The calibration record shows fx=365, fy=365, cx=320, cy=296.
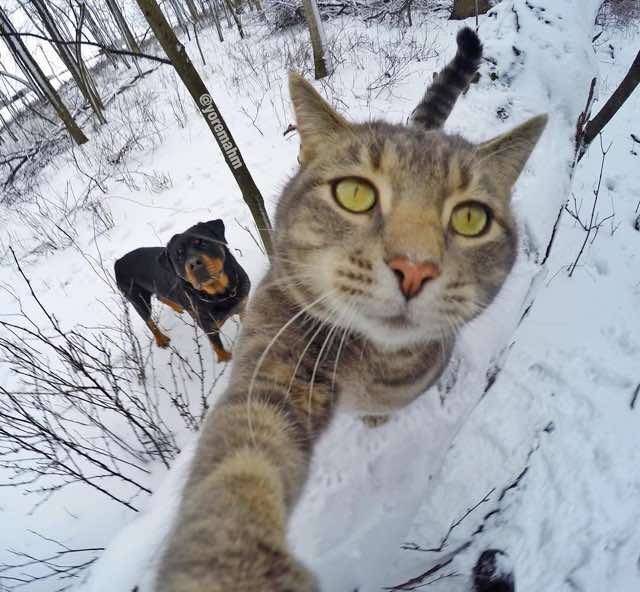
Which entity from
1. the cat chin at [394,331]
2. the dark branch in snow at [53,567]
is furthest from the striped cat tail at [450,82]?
the dark branch in snow at [53,567]

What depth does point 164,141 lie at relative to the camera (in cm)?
740

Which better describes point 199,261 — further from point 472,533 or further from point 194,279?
point 472,533

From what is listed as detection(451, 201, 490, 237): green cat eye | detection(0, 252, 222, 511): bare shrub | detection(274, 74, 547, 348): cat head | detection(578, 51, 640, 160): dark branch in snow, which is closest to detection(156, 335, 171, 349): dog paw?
detection(0, 252, 222, 511): bare shrub

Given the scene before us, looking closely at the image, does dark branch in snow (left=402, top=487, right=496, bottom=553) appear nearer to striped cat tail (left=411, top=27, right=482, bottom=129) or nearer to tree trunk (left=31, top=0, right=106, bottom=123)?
striped cat tail (left=411, top=27, right=482, bottom=129)

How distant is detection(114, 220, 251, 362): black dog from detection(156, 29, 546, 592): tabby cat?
131 cm

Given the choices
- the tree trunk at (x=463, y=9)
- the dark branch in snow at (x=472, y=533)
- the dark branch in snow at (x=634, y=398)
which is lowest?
the dark branch in snow at (x=472, y=533)

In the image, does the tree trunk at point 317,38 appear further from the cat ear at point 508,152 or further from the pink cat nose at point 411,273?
the pink cat nose at point 411,273

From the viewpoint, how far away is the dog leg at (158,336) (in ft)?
11.1

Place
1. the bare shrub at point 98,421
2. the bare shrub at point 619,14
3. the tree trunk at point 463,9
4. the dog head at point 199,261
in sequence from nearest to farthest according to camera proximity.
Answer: the bare shrub at point 98,421 → the dog head at point 199,261 → the tree trunk at point 463,9 → the bare shrub at point 619,14

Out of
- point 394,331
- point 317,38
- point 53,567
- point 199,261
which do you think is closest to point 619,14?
point 317,38

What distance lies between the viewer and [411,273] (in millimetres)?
865

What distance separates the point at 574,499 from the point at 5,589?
2722 mm

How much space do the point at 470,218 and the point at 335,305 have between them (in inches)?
20.3

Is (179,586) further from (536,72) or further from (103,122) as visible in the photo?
(103,122)
